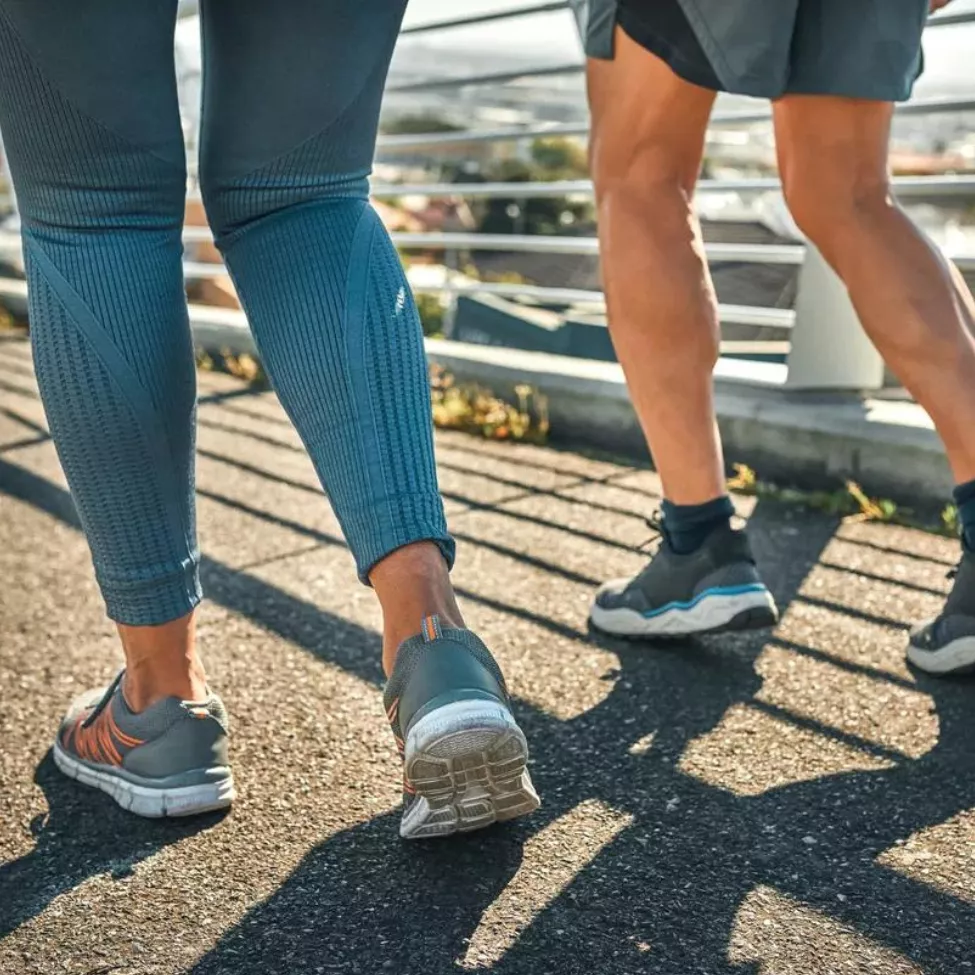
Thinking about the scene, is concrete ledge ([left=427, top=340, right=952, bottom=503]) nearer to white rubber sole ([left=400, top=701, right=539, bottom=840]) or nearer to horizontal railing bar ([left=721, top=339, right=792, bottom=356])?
horizontal railing bar ([left=721, top=339, right=792, bottom=356])

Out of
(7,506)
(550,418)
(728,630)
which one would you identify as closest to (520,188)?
(550,418)

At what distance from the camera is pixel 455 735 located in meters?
1.15

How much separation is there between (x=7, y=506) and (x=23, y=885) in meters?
1.63

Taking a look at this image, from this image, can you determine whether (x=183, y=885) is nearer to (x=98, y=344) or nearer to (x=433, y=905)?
(x=433, y=905)

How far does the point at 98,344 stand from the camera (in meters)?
1.27

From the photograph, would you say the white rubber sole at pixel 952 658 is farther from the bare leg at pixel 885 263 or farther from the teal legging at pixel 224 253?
the teal legging at pixel 224 253

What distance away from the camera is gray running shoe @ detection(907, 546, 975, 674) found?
5.50ft

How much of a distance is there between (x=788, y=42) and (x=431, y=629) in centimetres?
90

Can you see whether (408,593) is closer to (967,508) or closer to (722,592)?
(722,592)

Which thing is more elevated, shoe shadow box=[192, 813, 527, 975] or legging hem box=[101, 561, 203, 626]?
legging hem box=[101, 561, 203, 626]

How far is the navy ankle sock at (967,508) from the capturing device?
5.49 ft

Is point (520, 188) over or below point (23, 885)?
over

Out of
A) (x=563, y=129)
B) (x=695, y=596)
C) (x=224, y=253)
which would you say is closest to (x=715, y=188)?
(x=563, y=129)

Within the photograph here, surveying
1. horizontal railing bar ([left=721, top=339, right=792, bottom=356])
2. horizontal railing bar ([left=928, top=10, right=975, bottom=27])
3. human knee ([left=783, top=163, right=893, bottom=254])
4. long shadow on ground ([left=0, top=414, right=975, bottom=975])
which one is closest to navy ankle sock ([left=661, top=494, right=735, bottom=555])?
long shadow on ground ([left=0, top=414, right=975, bottom=975])
